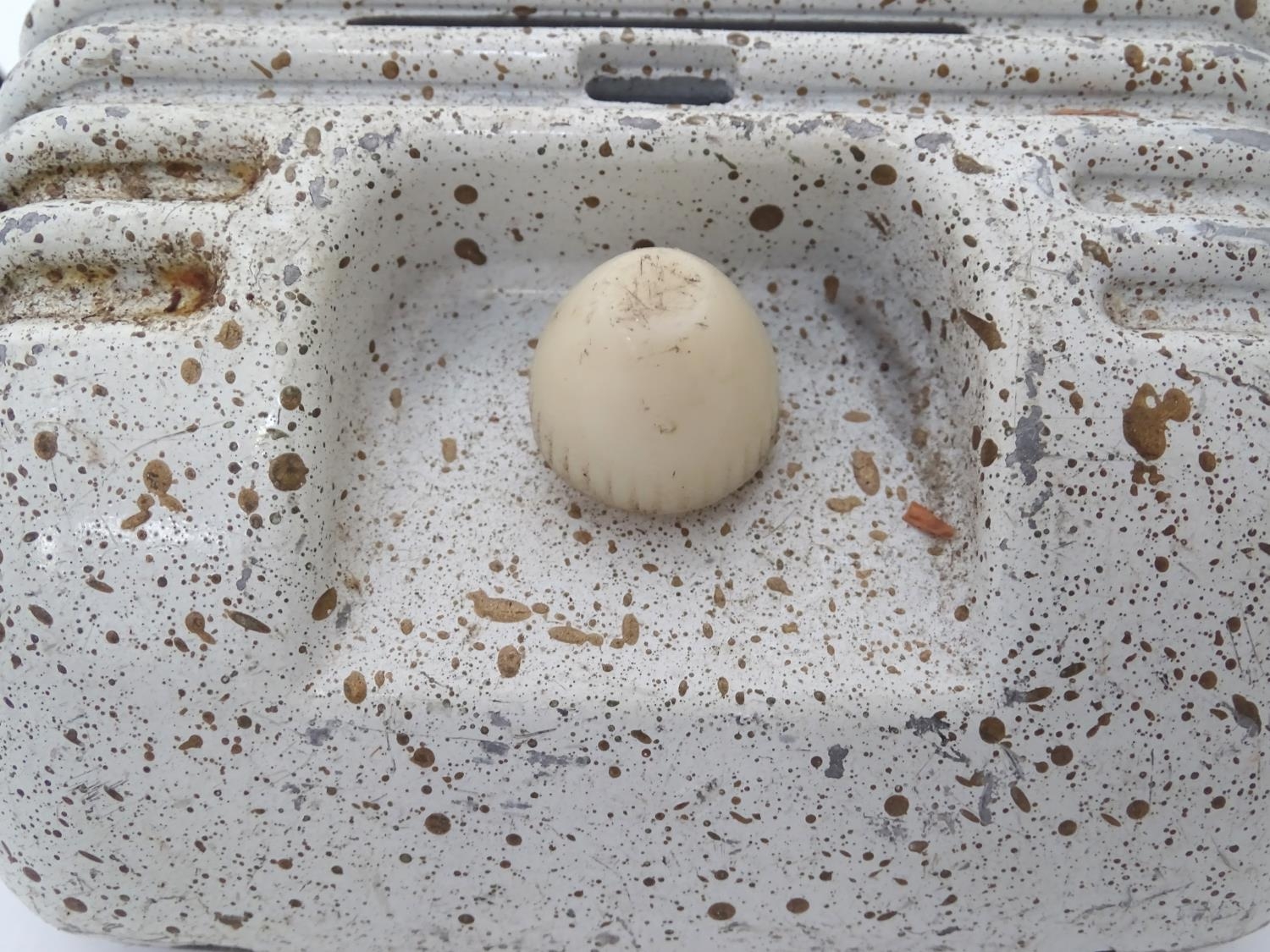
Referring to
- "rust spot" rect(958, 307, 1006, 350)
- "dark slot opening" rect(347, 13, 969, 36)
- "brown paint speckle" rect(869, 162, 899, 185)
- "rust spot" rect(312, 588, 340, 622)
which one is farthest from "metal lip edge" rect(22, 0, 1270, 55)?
"rust spot" rect(312, 588, 340, 622)

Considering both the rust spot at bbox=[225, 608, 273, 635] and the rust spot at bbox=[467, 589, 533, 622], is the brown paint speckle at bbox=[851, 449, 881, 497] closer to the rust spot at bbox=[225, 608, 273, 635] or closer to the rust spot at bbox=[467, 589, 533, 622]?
the rust spot at bbox=[467, 589, 533, 622]

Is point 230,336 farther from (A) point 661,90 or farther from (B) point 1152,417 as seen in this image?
(B) point 1152,417

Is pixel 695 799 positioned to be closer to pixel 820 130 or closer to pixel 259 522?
pixel 259 522

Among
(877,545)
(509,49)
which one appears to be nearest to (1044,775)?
(877,545)

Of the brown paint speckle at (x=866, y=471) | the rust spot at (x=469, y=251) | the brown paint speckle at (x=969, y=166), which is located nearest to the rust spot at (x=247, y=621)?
the rust spot at (x=469, y=251)

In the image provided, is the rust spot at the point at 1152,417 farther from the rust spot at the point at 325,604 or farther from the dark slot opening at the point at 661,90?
the rust spot at the point at 325,604
